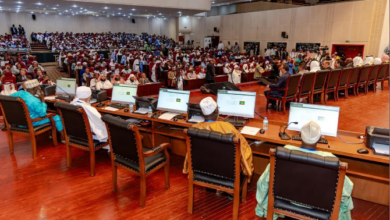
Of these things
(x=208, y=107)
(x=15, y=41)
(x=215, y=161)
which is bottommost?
(x=215, y=161)

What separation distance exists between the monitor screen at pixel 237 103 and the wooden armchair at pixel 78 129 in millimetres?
1776

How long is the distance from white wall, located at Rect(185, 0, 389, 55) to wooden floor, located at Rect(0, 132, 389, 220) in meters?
14.7

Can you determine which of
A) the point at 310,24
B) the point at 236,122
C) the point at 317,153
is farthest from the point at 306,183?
the point at 310,24

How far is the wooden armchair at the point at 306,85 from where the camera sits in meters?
6.42

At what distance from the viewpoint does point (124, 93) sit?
16.0 feet

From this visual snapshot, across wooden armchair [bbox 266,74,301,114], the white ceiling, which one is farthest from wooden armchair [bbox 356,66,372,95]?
the white ceiling

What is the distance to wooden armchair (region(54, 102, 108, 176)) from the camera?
3.45m

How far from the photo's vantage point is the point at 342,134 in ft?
10.9

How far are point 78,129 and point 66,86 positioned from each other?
270 centimetres

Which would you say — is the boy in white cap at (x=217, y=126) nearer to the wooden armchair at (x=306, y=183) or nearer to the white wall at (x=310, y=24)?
the wooden armchair at (x=306, y=183)

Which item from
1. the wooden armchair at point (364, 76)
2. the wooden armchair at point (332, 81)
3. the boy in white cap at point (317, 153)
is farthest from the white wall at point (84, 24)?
the boy in white cap at point (317, 153)

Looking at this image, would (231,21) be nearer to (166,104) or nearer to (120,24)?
(120,24)

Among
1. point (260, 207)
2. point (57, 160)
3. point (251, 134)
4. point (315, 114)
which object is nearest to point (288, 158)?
point (260, 207)

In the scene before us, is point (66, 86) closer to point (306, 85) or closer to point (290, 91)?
point (290, 91)
